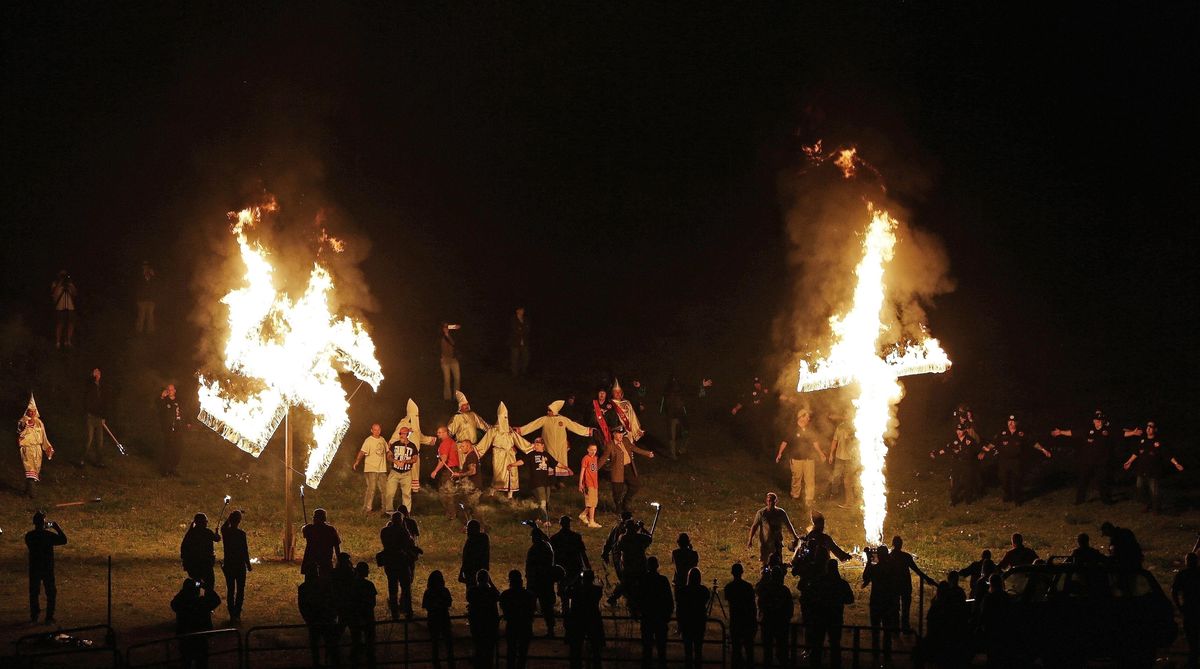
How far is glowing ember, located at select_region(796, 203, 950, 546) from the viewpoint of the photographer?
22.9m

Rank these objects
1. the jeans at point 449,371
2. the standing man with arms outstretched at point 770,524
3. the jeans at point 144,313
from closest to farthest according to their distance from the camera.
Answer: the standing man with arms outstretched at point 770,524, the jeans at point 449,371, the jeans at point 144,313

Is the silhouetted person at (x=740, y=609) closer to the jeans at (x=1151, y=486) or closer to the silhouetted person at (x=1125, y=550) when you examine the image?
the silhouetted person at (x=1125, y=550)

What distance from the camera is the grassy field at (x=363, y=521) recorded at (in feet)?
61.8

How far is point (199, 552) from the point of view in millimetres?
16781

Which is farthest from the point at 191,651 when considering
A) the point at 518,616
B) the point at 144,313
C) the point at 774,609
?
the point at 144,313

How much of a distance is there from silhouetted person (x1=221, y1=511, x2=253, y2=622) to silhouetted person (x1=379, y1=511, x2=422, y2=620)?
1.87 m

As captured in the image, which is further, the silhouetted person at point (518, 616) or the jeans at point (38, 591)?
the jeans at point (38, 591)

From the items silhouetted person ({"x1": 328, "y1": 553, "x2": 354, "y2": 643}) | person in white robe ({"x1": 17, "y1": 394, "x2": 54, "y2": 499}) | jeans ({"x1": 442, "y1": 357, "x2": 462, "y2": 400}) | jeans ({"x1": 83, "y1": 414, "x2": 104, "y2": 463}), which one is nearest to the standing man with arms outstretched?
silhouetted person ({"x1": 328, "y1": 553, "x2": 354, "y2": 643})

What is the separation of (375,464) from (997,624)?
13.8m

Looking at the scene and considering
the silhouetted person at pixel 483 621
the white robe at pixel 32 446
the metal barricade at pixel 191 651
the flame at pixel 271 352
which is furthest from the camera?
the white robe at pixel 32 446

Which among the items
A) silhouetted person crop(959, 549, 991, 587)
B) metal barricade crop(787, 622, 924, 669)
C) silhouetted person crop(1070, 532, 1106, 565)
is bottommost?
metal barricade crop(787, 622, 924, 669)

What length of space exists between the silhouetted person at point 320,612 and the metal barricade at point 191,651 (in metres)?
0.85

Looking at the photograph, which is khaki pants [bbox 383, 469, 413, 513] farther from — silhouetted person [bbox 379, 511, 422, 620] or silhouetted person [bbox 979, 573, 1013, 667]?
silhouetted person [bbox 979, 573, 1013, 667]

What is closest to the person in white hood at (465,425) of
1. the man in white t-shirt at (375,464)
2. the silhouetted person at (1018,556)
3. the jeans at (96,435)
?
the man in white t-shirt at (375,464)
